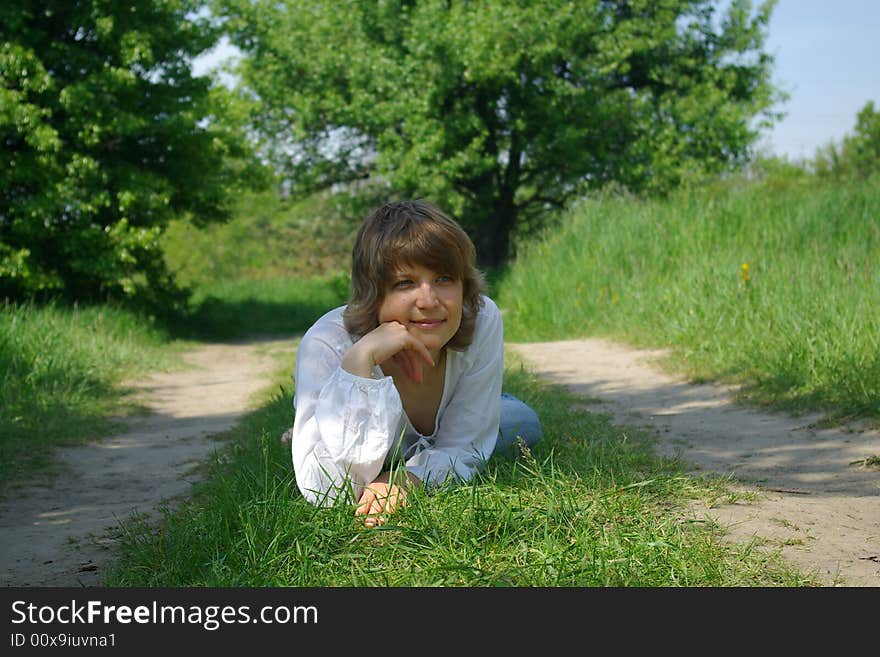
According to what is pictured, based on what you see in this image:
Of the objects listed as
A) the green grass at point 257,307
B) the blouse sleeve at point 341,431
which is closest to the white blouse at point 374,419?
the blouse sleeve at point 341,431

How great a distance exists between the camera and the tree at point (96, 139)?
11234 mm

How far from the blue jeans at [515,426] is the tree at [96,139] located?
8858 millimetres

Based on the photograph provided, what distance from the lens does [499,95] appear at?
18516 mm

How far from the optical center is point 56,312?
10273 mm

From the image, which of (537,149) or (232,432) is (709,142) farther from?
(232,432)

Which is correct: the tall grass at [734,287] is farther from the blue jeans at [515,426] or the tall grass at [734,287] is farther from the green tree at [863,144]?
the green tree at [863,144]

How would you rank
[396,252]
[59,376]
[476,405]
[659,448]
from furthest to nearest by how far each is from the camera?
[59,376], [659,448], [476,405], [396,252]

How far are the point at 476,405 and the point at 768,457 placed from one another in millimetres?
1829

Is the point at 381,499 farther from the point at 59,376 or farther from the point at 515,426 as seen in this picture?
→ the point at 59,376

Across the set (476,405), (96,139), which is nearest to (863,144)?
(96,139)

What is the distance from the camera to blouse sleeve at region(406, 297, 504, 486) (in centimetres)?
347

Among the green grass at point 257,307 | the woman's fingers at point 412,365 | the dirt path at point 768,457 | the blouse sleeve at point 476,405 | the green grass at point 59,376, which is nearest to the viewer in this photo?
the dirt path at point 768,457

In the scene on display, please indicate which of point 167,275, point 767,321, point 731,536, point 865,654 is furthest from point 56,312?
point 865,654

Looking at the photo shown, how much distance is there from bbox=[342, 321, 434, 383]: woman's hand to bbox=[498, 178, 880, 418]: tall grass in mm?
3065
